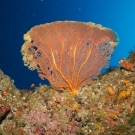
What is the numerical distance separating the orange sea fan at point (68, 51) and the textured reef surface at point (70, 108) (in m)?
0.39

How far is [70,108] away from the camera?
5.56 m

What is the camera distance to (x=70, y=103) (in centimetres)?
567

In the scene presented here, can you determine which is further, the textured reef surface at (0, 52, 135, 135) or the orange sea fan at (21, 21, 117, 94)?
the orange sea fan at (21, 21, 117, 94)

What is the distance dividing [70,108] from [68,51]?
1.58m

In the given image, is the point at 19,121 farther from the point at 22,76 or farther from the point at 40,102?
the point at 22,76

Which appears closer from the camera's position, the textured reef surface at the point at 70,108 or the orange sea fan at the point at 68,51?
the textured reef surface at the point at 70,108

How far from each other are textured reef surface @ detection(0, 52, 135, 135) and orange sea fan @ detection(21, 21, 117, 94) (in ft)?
1.27

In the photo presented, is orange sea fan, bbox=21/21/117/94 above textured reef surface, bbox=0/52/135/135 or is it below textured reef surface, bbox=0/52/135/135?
above

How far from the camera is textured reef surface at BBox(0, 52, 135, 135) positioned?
17.0ft

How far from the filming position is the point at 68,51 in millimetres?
5781

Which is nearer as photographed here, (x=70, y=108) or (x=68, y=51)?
(x=70, y=108)

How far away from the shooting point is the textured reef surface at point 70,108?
17.0ft

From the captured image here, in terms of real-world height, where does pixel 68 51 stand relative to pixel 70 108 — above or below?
above

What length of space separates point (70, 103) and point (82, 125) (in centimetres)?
75
